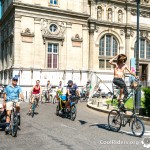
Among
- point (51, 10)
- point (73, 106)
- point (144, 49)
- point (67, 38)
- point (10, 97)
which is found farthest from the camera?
point (144, 49)

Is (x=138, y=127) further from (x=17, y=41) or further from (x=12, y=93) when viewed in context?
(x=17, y=41)

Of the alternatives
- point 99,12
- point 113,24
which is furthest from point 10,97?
point 113,24

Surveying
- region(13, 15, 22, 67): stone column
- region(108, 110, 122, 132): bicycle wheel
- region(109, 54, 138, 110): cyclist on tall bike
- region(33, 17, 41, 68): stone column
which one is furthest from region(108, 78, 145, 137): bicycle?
region(33, 17, 41, 68): stone column

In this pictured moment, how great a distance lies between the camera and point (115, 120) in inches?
372

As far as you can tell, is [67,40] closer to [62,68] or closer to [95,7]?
[62,68]

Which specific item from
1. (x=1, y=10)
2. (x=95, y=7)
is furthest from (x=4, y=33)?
(x=95, y=7)

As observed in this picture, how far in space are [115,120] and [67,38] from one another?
905 inches

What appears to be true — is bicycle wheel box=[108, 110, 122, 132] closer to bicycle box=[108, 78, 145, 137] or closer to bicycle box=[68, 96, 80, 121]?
bicycle box=[108, 78, 145, 137]

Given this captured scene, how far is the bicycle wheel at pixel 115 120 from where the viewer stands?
929cm

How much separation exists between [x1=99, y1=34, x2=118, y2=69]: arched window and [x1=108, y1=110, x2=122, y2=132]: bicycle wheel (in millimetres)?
24817

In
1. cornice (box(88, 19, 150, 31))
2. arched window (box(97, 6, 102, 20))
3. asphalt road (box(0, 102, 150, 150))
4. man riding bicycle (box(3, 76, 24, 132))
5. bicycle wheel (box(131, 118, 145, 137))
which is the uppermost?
arched window (box(97, 6, 102, 20))

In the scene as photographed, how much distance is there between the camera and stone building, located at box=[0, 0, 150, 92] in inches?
Result: 1145

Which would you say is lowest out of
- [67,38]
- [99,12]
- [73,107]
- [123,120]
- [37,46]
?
[123,120]

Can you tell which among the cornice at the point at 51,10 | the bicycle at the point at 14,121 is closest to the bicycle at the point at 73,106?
the bicycle at the point at 14,121
